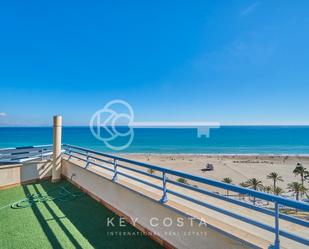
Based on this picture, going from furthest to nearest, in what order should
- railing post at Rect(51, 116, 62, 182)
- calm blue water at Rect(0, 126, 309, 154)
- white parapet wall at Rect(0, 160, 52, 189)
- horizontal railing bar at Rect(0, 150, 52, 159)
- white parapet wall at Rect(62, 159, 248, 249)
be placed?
1. calm blue water at Rect(0, 126, 309, 154)
2. horizontal railing bar at Rect(0, 150, 52, 159)
3. railing post at Rect(51, 116, 62, 182)
4. white parapet wall at Rect(0, 160, 52, 189)
5. white parapet wall at Rect(62, 159, 248, 249)

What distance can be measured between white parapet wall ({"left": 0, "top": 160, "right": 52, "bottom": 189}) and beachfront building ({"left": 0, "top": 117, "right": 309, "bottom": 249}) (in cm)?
3

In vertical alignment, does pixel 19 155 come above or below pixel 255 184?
above

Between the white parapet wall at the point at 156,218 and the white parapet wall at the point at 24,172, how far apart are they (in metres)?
2.50

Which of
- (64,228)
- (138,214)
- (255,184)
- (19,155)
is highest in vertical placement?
(19,155)

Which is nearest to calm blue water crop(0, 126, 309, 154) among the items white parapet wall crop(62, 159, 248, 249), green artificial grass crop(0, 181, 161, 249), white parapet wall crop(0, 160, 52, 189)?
white parapet wall crop(0, 160, 52, 189)

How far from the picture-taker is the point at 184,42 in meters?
11.1

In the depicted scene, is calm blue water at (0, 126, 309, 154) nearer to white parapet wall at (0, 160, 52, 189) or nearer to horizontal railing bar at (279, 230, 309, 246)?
white parapet wall at (0, 160, 52, 189)

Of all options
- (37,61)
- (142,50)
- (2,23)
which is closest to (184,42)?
(142,50)

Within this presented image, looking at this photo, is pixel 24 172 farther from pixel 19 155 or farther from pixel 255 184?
pixel 255 184

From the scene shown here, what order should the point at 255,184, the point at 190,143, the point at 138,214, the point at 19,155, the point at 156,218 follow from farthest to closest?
the point at 190,143
the point at 255,184
the point at 19,155
the point at 138,214
the point at 156,218

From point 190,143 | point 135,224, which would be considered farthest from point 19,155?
point 190,143

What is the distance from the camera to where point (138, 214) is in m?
2.90

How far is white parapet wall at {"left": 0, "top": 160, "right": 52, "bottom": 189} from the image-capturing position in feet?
16.9

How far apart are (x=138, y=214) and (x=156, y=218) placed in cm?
43
